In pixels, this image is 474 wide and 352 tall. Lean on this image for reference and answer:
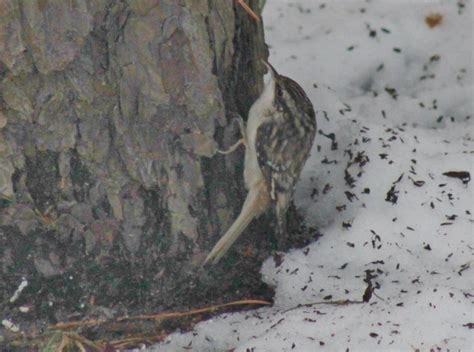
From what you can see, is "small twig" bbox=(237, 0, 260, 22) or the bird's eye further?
the bird's eye

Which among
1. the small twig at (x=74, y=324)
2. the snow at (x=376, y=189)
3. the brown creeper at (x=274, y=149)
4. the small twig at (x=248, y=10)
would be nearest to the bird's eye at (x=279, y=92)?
the brown creeper at (x=274, y=149)

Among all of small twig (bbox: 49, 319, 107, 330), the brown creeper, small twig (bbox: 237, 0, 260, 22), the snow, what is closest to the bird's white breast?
the brown creeper

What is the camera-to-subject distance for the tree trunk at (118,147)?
3068 millimetres

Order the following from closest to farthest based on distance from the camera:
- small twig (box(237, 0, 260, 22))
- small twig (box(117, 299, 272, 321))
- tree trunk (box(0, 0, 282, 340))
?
tree trunk (box(0, 0, 282, 340)) < small twig (box(237, 0, 260, 22)) < small twig (box(117, 299, 272, 321))

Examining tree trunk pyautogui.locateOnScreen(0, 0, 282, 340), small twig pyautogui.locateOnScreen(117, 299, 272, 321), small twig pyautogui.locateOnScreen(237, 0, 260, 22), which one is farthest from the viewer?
small twig pyautogui.locateOnScreen(117, 299, 272, 321)

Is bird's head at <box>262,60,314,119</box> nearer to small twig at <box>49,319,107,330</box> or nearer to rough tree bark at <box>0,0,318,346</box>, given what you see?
rough tree bark at <box>0,0,318,346</box>

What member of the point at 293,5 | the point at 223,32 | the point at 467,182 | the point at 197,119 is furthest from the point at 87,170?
the point at 293,5

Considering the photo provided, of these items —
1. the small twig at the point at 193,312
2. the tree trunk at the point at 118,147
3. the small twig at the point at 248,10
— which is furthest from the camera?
the small twig at the point at 193,312

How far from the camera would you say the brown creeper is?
3.45 meters

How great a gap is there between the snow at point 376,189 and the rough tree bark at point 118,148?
268 mm

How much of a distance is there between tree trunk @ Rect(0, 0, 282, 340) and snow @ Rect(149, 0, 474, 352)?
0.90ft

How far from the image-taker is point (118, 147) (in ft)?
10.6

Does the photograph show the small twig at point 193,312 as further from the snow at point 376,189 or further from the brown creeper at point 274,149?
the brown creeper at point 274,149

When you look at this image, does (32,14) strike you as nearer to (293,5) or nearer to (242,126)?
(242,126)
